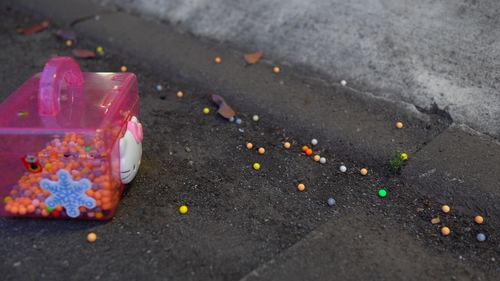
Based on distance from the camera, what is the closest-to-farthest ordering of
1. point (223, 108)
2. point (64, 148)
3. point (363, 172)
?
point (64, 148) → point (363, 172) → point (223, 108)

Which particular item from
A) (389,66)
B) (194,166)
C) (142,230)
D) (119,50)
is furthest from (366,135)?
(119,50)

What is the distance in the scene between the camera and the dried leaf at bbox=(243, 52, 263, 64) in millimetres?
4625

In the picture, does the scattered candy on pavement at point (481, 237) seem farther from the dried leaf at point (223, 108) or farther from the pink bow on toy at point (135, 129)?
the pink bow on toy at point (135, 129)

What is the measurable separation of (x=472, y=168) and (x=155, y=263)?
2.08 meters

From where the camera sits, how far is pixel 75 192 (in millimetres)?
2920

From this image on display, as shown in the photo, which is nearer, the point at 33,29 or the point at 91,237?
the point at 91,237

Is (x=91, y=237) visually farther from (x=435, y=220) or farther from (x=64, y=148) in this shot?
(x=435, y=220)

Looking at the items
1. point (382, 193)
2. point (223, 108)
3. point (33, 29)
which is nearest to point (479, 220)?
point (382, 193)

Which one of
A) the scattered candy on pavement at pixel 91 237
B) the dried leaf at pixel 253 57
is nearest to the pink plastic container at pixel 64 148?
the scattered candy on pavement at pixel 91 237

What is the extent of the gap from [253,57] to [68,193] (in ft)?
7.44

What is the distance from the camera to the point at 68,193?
9.59 feet

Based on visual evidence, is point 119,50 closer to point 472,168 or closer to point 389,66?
point 389,66

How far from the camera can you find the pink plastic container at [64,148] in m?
2.87

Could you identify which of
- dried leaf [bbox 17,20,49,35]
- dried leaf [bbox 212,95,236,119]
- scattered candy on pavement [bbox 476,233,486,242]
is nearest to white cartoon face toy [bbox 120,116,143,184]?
dried leaf [bbox 212,95,236,119]
